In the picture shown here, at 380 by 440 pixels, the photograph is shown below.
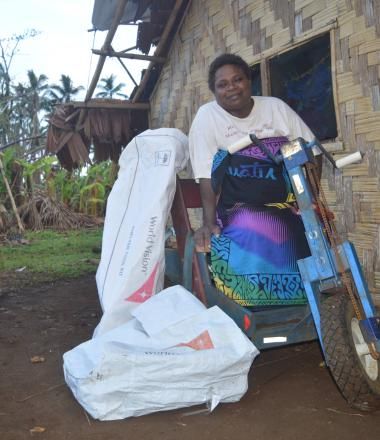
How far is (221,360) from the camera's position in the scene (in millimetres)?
2260

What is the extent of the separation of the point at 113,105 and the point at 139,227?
3.09 metres

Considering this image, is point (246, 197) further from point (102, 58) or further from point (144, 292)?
point (102, 58)

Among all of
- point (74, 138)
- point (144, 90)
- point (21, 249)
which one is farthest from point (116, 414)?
point (21, 249)

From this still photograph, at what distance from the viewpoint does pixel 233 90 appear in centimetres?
296

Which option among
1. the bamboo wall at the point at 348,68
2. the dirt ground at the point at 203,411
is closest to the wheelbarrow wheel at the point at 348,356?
the dirt ground at the point at 203,411

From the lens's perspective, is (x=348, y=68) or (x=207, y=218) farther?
(x=348, y=68)

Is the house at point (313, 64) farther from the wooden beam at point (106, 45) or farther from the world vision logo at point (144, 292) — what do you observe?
the world vision logo at point (144, 292)

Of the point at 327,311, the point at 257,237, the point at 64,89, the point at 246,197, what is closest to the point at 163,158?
the point at 246,197

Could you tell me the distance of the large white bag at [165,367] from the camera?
222 centimetres

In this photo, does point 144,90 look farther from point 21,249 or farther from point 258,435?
point 258,435

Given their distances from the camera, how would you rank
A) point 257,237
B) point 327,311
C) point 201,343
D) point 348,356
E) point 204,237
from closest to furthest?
point 348,356 < point 327,311 < point 201,343 < point 257,237 < point 204,237

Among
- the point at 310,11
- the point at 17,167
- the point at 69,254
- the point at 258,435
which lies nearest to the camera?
the point at 258,435

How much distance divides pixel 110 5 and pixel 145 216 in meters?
3.32

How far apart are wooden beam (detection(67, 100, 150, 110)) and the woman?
9.68 ft
